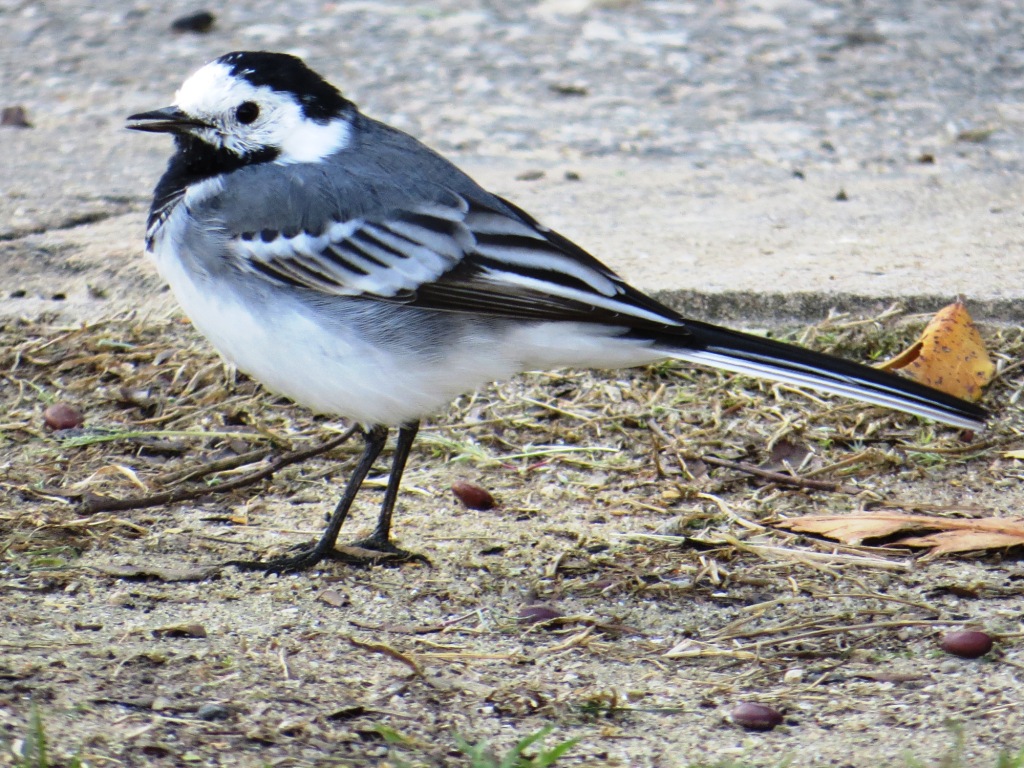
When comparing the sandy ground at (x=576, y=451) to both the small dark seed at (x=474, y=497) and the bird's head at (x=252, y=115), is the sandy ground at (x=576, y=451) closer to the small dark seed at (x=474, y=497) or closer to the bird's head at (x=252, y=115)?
the small dark seed at (x=474, y=497)

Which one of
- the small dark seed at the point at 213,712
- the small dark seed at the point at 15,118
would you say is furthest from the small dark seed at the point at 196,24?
the small dark seed at the point at 213,712

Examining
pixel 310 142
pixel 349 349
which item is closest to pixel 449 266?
pixel 349 349

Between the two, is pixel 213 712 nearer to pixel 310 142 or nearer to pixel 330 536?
pixel 330 536

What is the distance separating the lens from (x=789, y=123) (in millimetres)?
7914

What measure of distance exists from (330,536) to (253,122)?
1.31 meters

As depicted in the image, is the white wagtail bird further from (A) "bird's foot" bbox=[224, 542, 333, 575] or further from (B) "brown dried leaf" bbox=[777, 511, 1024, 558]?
(B) "brown dried leaf" bbox=[777, 511, 1024, 558]

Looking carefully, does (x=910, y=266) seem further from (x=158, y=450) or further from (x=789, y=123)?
(x=158, y=450)

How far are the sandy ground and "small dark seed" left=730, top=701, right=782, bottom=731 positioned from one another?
33 mm

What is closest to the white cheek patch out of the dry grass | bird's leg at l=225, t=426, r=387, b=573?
bird's leg at l=225, t=426, r=387, b=573

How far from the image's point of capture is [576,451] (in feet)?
16.4

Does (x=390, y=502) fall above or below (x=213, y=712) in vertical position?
below

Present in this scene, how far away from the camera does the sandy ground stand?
10.9 ft

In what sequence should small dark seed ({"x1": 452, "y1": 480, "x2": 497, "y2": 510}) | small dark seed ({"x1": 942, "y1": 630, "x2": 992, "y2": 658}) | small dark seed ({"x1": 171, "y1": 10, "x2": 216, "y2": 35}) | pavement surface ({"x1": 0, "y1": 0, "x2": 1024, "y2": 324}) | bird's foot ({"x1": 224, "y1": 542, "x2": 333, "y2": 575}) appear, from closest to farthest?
small dark seed ({"x1": 942, "y1": 630, "x2": 992, "y2": 658}), bird's foot ({"x1": 224, "y1": 542, "x2": 333, "y2": 575}), small dark seed ({"x1": 452, "y1": 480, "x2": 497, "y2": 510}), pavement surface ({"x1": 0, "y1": 0, "x2": 1024, "y2": 324}), small dark seed ({"x1": 171, "y1": 10, "x2": 216, "y2": 35})

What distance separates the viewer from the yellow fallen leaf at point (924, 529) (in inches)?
163
